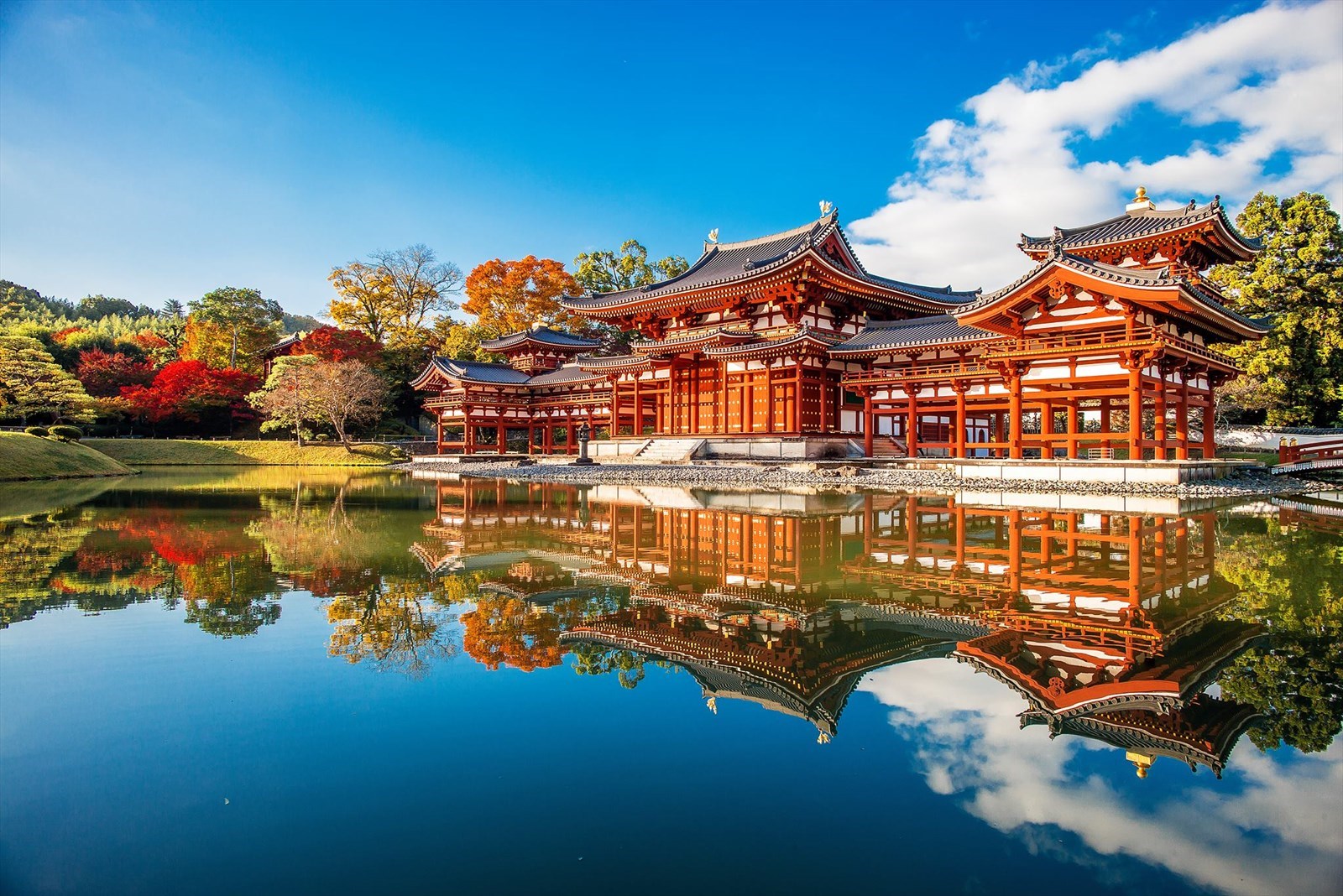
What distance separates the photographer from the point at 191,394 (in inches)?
1697

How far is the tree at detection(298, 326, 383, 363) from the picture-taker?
44.5 m

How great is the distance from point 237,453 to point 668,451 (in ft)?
91.3

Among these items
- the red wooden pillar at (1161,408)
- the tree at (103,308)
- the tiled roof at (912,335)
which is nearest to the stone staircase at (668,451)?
the tiled roof at (912,335)

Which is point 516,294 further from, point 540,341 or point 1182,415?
point 1182,415

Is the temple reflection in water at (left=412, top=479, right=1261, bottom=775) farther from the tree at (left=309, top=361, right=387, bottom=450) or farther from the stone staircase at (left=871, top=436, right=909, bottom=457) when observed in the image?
the tree at (left=309, top=361, right=387, bottom=450)

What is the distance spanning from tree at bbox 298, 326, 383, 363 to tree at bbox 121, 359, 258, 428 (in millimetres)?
4801

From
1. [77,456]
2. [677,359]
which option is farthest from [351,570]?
[77,456]

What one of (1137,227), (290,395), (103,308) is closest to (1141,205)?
(1137,227)

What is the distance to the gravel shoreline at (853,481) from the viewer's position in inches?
642

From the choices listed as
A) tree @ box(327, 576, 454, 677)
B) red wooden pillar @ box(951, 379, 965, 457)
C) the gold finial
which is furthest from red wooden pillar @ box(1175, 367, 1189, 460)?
tree @ box(327, 576, 454, 677)

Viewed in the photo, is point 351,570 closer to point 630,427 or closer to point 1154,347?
point 1154,347

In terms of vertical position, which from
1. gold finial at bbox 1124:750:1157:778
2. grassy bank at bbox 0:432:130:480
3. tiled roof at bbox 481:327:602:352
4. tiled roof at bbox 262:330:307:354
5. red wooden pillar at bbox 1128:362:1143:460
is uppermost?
tiled roof at bbox 262:330:307:354

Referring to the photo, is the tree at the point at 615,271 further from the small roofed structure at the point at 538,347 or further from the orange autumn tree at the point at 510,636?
the orange autumn tree at the point at 510,636

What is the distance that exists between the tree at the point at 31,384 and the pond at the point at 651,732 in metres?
36.4
